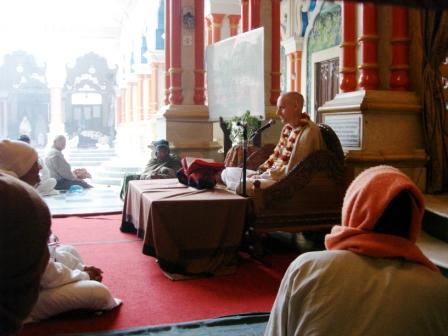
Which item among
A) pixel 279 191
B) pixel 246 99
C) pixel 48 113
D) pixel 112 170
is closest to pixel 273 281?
pixel 279 191

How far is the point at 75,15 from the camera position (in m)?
18.7

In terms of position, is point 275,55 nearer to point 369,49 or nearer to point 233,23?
point 369,49

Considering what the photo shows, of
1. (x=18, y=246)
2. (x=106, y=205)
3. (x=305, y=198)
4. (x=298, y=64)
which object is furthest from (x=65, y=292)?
(x=298, y=64)

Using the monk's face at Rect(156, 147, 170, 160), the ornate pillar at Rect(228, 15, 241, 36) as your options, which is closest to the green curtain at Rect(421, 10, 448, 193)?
the monk's face at Rect(156, 147, 170, 160)

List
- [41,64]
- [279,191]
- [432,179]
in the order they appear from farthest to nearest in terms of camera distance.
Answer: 1. [41,64]
2. [432,179]
3. [279,191]

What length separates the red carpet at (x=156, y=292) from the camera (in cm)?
277

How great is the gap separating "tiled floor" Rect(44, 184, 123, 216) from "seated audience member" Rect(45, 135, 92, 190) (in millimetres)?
278

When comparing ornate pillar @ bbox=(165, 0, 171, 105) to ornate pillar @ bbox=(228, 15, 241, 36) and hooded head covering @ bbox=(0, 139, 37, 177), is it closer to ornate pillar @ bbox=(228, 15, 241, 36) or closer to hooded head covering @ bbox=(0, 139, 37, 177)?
ornate pillar @ bbox=(228, 15, 241, 36)

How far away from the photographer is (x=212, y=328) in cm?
266

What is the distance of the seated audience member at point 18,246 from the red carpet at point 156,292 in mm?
1291

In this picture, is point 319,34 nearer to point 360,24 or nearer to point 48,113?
point 360,24

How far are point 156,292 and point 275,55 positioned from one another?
14.9 feet

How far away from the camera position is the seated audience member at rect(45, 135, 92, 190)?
840 cm

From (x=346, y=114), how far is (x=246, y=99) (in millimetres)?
1153
